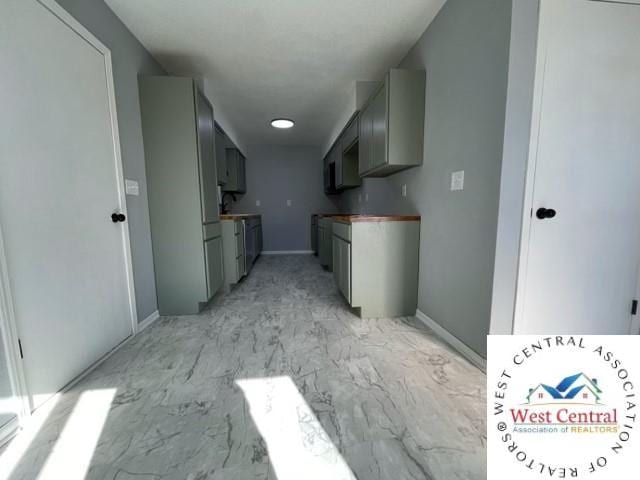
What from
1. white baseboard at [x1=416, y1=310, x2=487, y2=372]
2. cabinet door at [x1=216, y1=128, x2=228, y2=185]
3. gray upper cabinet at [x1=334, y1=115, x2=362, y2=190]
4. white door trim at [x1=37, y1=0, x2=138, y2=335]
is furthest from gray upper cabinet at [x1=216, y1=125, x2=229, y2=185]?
white baseboard at [x1=416, y1=310, x2=487, y2=372]

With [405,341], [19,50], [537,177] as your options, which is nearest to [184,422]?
[405,341]

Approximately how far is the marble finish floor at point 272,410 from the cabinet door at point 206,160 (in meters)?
1.07

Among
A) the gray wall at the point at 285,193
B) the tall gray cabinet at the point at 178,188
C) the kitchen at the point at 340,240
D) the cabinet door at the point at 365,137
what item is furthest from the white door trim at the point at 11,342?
the gray wall at the point at 285,193

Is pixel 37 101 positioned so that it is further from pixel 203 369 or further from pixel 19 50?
pixel 203 369

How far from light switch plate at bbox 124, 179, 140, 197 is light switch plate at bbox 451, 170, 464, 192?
7.40 ft

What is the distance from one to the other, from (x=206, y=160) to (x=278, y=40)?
1.16 meters

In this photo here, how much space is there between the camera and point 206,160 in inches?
91.3

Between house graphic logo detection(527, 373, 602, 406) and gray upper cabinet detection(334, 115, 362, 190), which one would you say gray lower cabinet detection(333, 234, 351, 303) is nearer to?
gray upper cabinet detection(334, 115, 362, 190)

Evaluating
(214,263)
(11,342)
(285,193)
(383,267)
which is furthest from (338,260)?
(285,193)

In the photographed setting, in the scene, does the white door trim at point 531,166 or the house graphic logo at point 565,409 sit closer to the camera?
the house graphic logo at point 565,409

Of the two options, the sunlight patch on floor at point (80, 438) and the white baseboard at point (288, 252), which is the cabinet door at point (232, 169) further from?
the sunlight patch on floor at point (80, 438)

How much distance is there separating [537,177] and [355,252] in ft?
4.01

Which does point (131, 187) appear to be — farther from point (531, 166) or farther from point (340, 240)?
point (531, 166)

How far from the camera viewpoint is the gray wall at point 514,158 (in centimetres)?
121
